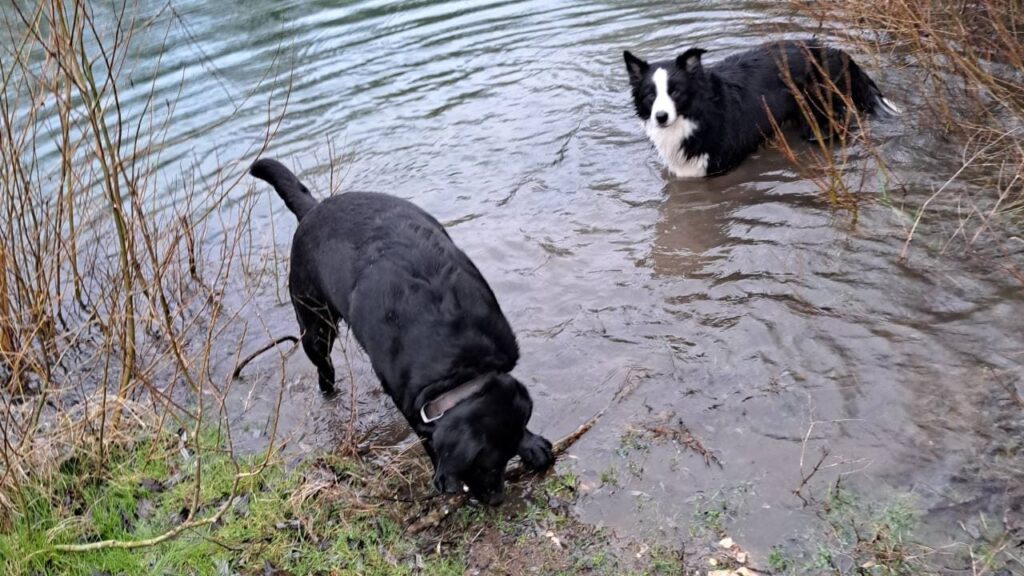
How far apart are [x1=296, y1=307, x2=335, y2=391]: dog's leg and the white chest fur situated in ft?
Result: 9.98

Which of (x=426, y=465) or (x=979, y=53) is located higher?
(x=979, y=53)

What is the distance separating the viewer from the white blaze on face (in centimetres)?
604

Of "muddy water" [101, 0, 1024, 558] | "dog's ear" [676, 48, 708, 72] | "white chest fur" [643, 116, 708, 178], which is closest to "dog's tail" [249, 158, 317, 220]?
"muddy water" [101, 0, 1024, 558]

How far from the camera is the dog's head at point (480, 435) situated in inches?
131

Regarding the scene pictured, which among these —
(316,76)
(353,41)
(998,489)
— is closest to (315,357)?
(998,489)

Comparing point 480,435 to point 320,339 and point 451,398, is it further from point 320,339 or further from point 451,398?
point 320,339

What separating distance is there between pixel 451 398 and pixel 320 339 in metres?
1.49

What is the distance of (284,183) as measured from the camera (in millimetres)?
4613

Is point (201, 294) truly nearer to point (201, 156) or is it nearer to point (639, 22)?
point (201, 156)

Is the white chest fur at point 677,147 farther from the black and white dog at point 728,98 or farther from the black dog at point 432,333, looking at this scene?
the black dog at point 432,333

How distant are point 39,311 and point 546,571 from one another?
9.43 feet

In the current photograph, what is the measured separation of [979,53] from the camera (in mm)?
5738

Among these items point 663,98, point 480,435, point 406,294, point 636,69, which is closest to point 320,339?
point 406,294

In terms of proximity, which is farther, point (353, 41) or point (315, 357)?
point (353, 41)
